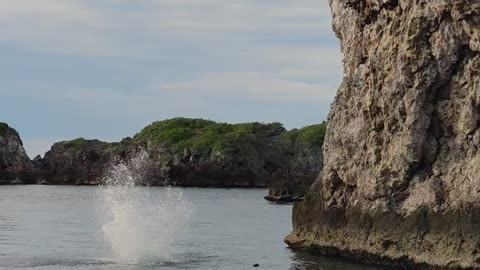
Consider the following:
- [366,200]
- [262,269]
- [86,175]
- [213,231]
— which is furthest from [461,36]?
[86,175]

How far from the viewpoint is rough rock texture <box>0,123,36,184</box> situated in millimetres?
126375

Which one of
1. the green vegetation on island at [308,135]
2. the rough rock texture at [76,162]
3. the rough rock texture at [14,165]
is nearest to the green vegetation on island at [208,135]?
the green vegetation on island at [308,135]

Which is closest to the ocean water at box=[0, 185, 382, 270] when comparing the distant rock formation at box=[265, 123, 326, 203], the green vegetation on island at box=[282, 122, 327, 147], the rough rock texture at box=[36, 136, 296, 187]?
the rough rock texture at box=[36, 136, 296, 187]

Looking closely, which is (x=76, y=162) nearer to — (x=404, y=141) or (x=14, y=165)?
(x=14, y=165)

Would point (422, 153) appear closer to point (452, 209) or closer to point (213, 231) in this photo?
point (452, 209)

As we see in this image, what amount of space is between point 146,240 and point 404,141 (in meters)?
13.2

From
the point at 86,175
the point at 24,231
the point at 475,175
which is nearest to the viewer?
the point at 475,175

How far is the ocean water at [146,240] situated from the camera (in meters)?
34.7

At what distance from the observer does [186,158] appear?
423 ft

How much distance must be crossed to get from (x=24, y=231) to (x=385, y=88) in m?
23.9

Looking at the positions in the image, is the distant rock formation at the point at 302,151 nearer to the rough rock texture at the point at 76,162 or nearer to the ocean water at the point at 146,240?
the rough rock texture at the point at 76,162

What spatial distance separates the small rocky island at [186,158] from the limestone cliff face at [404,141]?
77.8 m

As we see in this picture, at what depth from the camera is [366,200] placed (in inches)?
1358

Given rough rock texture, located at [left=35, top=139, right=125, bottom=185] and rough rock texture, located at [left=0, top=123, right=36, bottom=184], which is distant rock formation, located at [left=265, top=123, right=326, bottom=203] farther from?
rough rock texture, located at [left=0, top=123, right=36, bottom=184]
